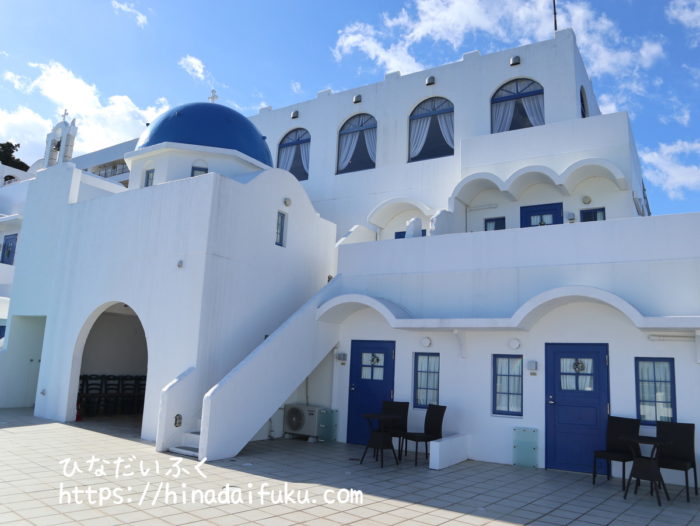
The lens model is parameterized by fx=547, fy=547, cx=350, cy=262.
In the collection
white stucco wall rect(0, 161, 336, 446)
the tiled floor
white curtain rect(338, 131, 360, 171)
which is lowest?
the tiled floor

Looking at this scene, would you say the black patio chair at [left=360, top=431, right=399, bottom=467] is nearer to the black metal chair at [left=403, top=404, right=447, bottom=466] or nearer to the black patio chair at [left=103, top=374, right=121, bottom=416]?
the black metal chair at [left=403, top=404, right=447, bottom=466]

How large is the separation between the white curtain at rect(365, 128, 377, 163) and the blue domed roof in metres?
3.59

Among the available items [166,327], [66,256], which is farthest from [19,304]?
[166,327]

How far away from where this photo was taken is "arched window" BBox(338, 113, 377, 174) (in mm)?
16500

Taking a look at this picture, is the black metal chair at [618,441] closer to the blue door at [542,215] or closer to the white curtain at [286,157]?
the blue door at [542,215]

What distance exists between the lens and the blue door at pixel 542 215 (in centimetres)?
1298

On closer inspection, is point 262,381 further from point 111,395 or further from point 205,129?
point 111,395


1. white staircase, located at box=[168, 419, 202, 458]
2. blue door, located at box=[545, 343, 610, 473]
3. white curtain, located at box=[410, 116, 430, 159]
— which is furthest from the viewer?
white curtain, located at box=[410, 116, 430, 159]

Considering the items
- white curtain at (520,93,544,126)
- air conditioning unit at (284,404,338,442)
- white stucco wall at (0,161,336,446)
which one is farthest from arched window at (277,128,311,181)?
air conditioning unit at (284,404,338,442)

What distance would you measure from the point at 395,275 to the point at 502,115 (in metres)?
6.08

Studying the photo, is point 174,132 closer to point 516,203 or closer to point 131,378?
point 131,378

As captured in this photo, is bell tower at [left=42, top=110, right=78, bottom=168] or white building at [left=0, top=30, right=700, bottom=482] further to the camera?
bell tower at [left=42, top=110, right=78, bottom=168]

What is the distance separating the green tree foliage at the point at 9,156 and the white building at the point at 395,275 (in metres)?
25.9

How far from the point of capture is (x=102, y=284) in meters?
12.6
